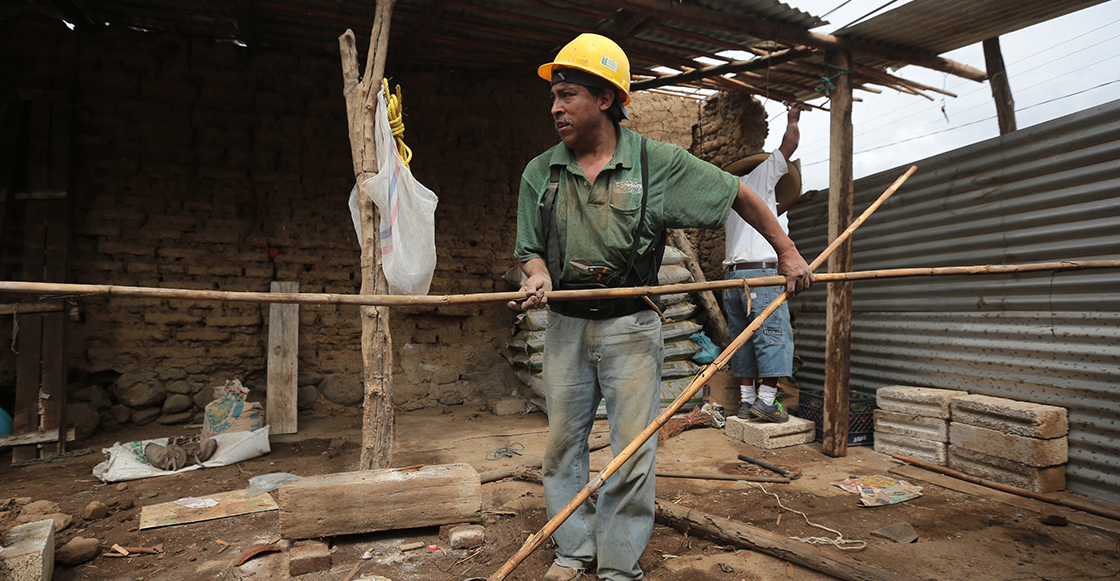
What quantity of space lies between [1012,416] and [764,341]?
151 centimetres

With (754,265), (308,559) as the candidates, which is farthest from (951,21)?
(308,559)

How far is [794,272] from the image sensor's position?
2391 millimetres

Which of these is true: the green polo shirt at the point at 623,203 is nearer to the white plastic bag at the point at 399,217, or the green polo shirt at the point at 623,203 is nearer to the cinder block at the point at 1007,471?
the white plastic bag at the point at 399,217

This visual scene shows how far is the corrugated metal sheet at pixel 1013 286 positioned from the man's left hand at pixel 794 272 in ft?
7.56

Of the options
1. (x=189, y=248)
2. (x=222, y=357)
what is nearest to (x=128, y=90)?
(x=189, y=248)

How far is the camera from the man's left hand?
7.85ft

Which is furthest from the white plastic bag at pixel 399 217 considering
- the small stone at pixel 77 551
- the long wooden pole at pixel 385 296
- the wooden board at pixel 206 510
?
the small stone at pixel 77 551

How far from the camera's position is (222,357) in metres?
5.04

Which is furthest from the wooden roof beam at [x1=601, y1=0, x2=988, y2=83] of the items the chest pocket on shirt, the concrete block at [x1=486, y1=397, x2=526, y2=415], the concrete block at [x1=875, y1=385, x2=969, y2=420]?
the concrete block at [x1=486, y1=397, x2=526, y2=415]

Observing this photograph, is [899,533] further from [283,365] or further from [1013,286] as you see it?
[283,365]

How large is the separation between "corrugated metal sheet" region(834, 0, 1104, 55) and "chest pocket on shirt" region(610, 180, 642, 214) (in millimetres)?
2773

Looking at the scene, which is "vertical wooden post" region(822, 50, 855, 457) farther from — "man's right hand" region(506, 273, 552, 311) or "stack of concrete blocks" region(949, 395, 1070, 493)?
"man's right hand" region(506, 273, 552, 311)

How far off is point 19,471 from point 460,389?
10.6ft

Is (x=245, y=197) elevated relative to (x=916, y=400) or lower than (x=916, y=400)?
elevated
